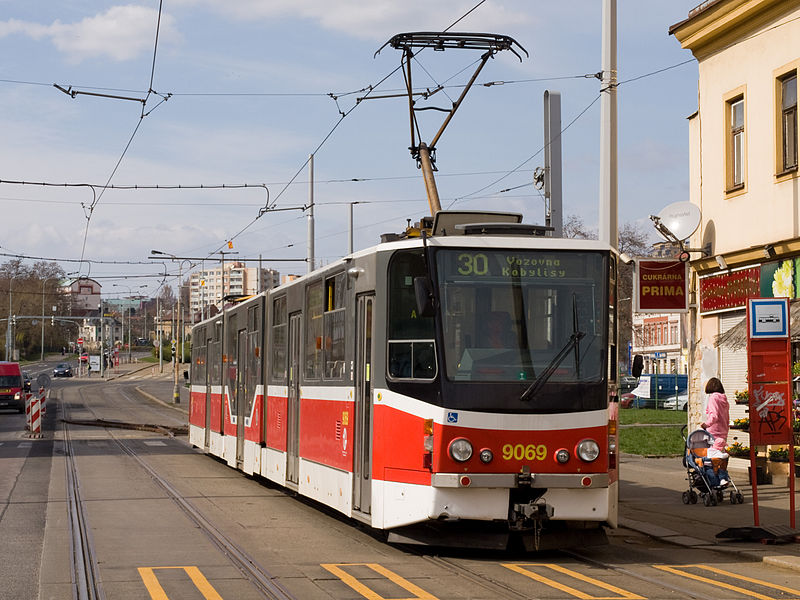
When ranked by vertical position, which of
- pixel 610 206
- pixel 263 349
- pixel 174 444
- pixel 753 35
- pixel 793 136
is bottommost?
pixel 174 444

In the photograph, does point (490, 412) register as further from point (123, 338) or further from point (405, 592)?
point (123, 338)

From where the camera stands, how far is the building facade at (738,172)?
1964 cm

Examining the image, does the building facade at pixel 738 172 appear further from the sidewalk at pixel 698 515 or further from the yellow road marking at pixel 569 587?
the yellow road marking at pixel 569 587

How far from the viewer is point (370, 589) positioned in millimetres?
9266

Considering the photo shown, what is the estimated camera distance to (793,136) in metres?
19.5

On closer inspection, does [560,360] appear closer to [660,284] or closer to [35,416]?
[660,284]

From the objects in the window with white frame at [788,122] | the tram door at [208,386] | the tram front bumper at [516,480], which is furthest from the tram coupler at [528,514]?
the tram door at [208,386]

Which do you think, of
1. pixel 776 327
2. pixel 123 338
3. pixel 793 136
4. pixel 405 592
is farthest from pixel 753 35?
pixel 123 338

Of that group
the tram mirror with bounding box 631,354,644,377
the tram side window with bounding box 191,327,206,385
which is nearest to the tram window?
the tram mirror with bounding box 631,354,644,377

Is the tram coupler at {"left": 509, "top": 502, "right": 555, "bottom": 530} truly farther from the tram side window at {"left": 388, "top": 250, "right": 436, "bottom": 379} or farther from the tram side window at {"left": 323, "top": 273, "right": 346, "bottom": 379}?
the tram side window at {"left": 323, "top": 273, "right": 346, "bottom": 379}

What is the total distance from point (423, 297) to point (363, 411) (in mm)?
1911

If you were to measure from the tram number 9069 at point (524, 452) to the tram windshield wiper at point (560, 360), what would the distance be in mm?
423

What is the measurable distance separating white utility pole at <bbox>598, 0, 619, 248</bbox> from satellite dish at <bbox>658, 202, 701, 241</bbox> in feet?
17.1

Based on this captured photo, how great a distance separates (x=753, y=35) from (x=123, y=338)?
18225 cm
